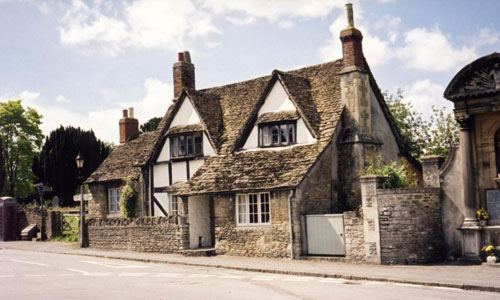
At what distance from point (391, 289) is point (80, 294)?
7756mm

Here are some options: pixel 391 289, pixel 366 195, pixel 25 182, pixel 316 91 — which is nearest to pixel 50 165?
pixel 25 182

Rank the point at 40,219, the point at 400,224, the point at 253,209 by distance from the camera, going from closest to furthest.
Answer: the point at 400,224 → the point at 253,209 → the point at 40,219

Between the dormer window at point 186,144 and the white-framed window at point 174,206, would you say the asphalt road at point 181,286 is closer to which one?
the white-framed window at point 174,206

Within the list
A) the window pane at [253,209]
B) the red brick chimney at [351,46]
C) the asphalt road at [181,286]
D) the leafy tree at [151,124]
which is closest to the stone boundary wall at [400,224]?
the asphalt road at [181,286]

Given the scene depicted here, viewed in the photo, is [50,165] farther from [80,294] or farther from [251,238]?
[80,294]

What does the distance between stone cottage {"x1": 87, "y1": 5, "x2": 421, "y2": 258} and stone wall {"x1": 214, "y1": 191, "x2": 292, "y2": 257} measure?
0.04 metres

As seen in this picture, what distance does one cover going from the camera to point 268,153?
1098 inches

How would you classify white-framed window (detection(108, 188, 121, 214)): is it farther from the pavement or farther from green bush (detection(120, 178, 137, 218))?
the pavement

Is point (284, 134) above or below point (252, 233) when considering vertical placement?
above

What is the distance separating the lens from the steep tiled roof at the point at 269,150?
25547 millimetres

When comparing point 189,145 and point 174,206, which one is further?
point 174,206

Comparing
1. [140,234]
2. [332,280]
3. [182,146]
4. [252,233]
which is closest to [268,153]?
[252,233]

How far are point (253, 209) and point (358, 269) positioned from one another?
7195 millimetres

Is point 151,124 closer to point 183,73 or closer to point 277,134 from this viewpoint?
point 183,73
